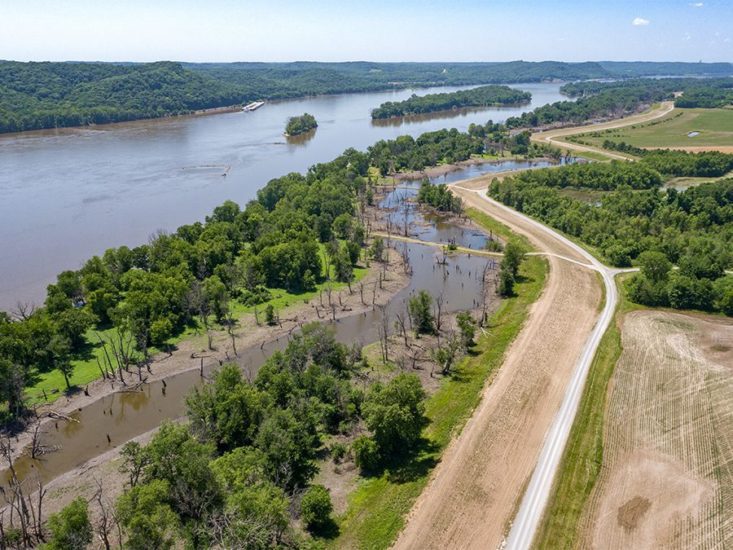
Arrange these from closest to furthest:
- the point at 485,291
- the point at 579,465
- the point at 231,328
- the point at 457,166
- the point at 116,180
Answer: the point at 579,465 → the point at 231,328 → the point at 485,291 → the point at 116,180 → the point at 457,166

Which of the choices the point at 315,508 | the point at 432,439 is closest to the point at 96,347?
the point at 315,508

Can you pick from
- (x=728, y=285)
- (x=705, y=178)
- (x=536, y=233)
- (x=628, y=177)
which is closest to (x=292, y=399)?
(x=728, y=285)

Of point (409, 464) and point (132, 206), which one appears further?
point (132, 206)

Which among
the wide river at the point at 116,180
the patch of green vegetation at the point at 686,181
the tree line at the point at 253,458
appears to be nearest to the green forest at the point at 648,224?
the patch of green vegetation at the point at 686,181

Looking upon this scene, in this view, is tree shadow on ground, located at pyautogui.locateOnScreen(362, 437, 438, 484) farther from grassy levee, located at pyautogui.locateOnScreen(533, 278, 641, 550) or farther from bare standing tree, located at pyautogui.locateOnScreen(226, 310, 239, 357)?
bare standing tree, located at pyautogui.locateOnScreen(226, 310, 239, 357)

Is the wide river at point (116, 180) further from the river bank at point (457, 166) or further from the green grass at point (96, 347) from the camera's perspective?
the river bank at point (457, 166)

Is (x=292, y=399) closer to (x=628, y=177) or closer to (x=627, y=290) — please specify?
(x=627, y=290)

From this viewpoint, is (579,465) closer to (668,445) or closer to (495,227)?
(668,445)

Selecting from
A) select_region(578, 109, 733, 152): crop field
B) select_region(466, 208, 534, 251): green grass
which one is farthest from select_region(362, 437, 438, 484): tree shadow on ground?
select_region(578, 109, 733, 152): crop field
